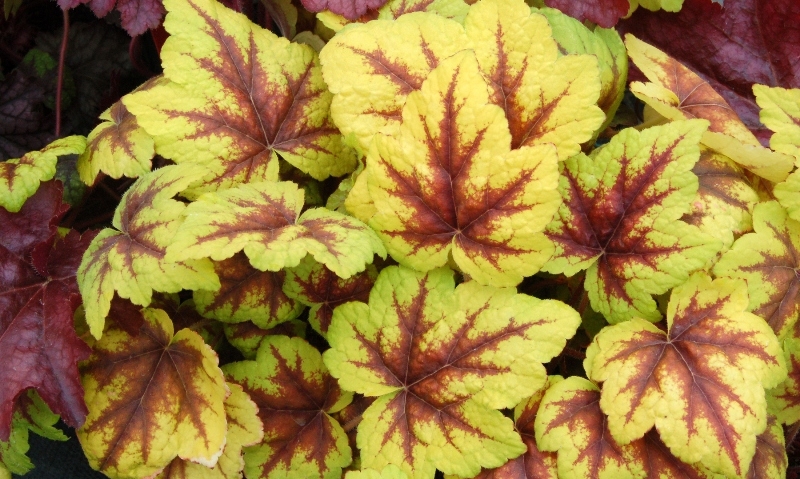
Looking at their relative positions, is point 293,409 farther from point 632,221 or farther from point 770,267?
point 770,267

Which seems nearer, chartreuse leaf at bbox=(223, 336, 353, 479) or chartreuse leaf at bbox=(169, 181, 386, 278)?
chartreuse leaf at bbox=(169, 181, 386, 278)

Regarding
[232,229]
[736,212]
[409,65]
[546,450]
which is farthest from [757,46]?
[232,229]

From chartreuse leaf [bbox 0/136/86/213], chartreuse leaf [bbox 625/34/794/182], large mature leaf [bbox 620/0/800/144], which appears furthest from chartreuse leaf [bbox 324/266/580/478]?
large mature leaf [bbox 620/0/800/144]

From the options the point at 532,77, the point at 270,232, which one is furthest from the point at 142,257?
the point at 532,77

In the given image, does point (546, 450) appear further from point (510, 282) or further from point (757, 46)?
point (757, 46)

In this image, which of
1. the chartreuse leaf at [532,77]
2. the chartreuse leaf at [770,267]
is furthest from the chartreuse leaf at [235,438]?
the chartreuse leaf at [770,267]

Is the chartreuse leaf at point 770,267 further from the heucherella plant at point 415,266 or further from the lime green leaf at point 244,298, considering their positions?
the lime green leaf at point 244,298

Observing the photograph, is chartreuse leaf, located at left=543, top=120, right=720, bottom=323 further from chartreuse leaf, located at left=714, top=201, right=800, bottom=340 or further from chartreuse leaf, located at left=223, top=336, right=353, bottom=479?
chartreuse leaf, located at left=223, top=336, right=353, bottom=479
